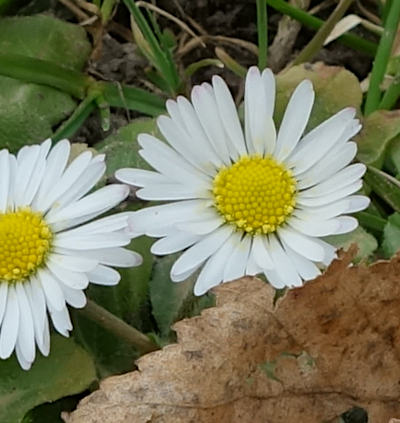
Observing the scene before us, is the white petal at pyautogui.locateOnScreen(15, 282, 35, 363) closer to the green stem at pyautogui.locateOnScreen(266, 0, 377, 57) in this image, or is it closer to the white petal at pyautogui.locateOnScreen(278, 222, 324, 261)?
the white petal at pyautogui.locateOnScreen(278, 222, 324, 261)

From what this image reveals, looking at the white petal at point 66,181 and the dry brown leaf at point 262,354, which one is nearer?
the dry brown leaf at point 262,354

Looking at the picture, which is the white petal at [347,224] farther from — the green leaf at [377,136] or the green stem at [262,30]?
the green stem at [262,30]

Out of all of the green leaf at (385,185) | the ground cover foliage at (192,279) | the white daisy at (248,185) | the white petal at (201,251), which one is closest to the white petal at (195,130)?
the white daisy at (248,185)

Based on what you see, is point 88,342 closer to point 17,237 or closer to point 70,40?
point 17,237

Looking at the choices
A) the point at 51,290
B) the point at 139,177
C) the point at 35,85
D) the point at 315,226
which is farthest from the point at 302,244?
the point at 35,85

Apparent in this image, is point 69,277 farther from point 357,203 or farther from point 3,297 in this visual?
point 357,203

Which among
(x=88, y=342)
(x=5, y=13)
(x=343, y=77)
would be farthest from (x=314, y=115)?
(x=5, y=13)
